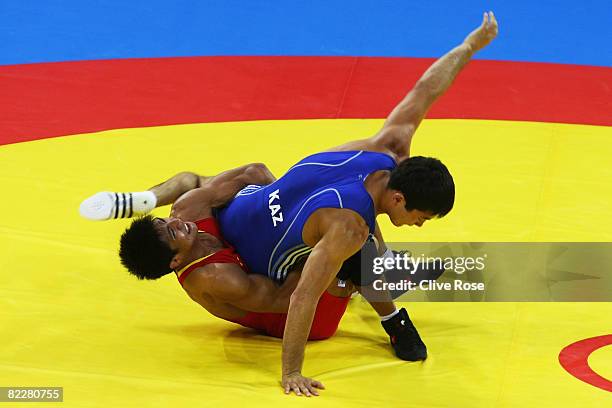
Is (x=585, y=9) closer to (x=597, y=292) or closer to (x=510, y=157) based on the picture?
(x=510, y=157)

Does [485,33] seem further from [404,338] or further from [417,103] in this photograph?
[404,338]

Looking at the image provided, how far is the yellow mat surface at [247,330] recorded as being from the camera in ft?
14.4

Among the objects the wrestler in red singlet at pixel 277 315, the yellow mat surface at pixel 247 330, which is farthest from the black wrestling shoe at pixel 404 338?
the wrestler in red singlet at pixel 277 315

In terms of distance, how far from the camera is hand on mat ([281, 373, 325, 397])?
14.1ft

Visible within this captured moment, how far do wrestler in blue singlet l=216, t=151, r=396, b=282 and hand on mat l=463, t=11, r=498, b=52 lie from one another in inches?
38.3

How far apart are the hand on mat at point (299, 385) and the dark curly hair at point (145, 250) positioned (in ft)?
2.31

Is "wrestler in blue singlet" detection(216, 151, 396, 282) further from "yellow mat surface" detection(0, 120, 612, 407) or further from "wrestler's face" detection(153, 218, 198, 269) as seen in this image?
"yellow mat surface" detection(0, 120, 612, 407)

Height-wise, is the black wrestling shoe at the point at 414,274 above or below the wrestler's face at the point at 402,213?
above

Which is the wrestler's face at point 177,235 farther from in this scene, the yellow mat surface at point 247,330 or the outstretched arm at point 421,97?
the outstretched arm at point 421,97

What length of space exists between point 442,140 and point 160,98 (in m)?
1.90

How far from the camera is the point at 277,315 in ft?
15.8

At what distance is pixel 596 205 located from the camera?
621 cm

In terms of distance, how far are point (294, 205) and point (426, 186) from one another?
23.3 inches

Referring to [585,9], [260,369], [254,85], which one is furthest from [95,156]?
[585,9]
